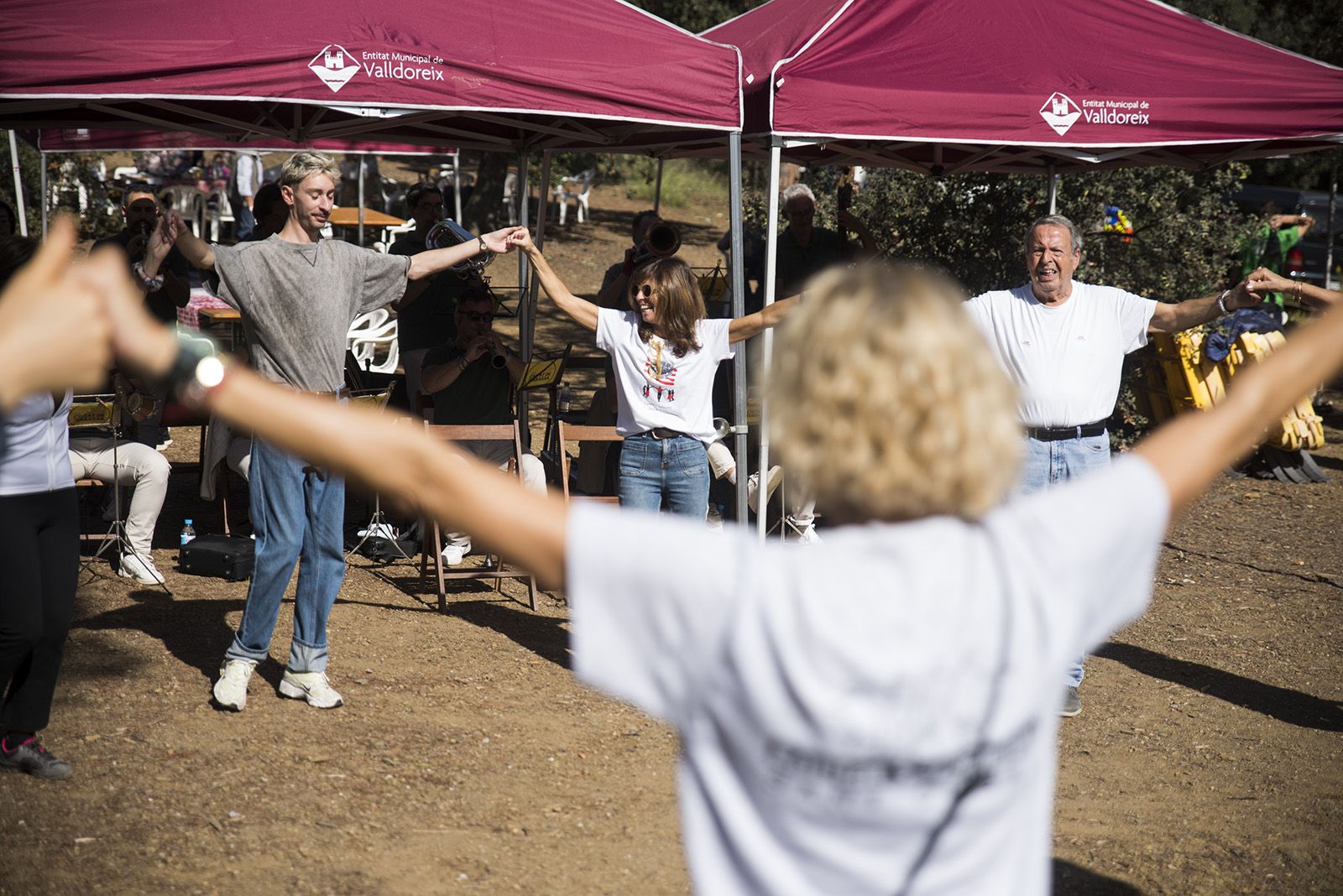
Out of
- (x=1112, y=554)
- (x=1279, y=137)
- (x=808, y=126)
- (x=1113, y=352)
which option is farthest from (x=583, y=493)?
(x=1112, y=554)

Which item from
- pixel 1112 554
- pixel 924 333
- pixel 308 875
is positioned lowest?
pixel 308 875

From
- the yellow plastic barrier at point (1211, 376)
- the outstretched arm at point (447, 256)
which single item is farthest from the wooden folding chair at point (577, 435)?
the yellow plastic barrier at point (1211, 376)

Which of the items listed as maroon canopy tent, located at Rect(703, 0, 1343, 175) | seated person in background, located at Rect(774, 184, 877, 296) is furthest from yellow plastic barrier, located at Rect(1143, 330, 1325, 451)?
seated person in background, located at Rect(774, 184, 877, 296)

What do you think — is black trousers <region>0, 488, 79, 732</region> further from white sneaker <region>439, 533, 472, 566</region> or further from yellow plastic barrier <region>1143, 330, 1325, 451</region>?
yellow plastic barrier <region>1143, 330, 1325, 451</region>

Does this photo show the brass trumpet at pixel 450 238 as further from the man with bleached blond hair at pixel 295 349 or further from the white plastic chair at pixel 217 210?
the white plastic chair at pixel 217 210

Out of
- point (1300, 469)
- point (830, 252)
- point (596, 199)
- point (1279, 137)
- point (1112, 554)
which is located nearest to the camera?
point (1112, 554)

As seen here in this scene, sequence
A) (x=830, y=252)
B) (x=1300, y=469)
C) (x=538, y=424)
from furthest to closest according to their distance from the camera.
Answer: (x=538, y=424) → (x=1300, y=469) → (x=830, y=252)

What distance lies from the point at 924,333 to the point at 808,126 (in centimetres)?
493

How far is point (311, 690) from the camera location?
4992 millimetres

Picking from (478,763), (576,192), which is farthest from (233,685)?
(576,192)

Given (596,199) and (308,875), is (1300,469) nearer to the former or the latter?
(308,875)

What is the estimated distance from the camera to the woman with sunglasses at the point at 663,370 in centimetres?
537

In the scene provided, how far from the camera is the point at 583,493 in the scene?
23.9 feet

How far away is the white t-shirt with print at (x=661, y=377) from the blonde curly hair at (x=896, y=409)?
405 centimetres
